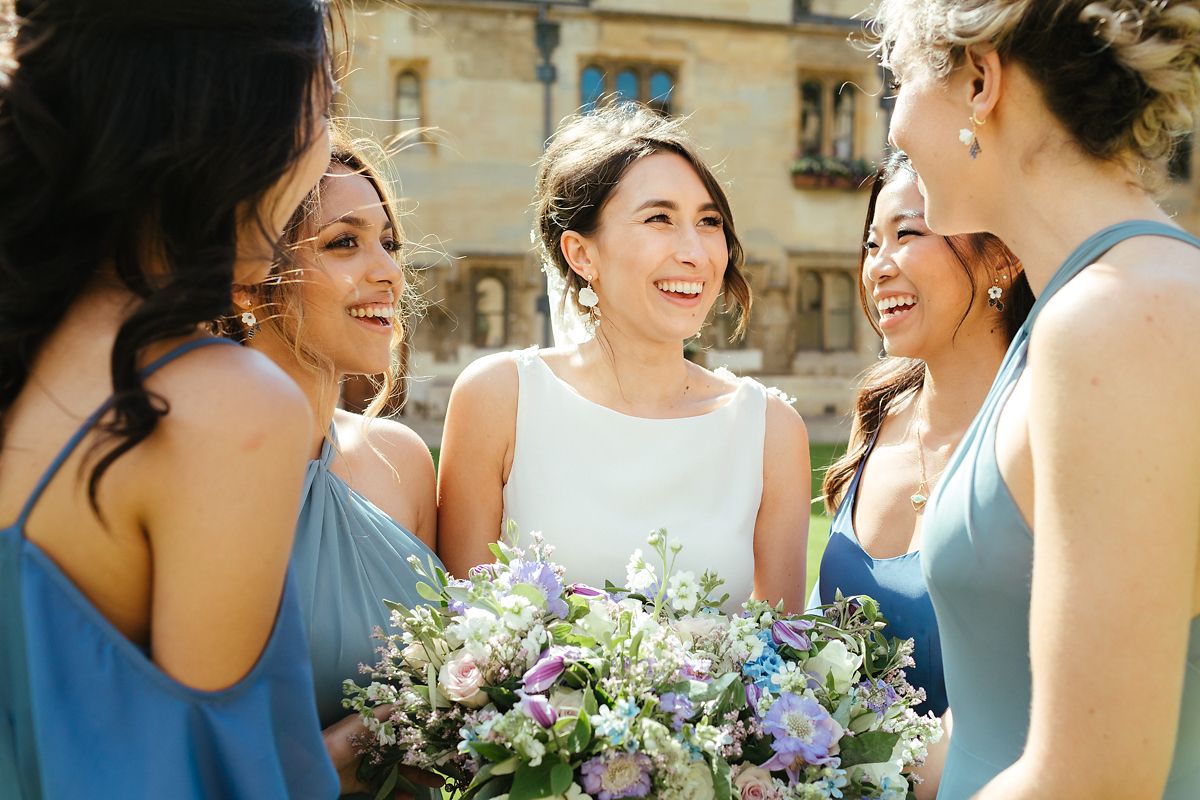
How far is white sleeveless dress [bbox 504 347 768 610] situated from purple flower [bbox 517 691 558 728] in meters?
1.34

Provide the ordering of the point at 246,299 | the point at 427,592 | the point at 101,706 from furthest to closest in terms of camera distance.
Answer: the point at 246,299 → the point at 427,592 → the point at 101,706

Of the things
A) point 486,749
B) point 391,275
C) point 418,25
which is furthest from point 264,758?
point 418,25

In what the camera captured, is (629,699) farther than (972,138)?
Yes

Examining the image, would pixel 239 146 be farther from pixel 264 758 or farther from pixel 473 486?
pixel 473 486

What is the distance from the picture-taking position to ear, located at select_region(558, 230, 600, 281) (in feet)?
12.1

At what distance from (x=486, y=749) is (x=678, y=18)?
23.3m

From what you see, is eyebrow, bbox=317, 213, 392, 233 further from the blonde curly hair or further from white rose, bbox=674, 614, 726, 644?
the blonde curly hair

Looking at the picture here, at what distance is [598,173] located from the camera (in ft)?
12.0

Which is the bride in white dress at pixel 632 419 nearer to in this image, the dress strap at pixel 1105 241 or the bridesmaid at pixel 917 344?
the bridesmaid at pixel 917 344

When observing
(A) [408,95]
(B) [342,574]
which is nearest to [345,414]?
(B) [342,574]

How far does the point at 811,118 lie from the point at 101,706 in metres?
24.8

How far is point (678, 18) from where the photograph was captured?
76.9 feet

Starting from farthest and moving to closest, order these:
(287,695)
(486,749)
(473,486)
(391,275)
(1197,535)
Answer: (473,486)
(391,275)
(486,749)
(287,695)
(1197,535)

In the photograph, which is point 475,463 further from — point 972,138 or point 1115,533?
point 1115,533
